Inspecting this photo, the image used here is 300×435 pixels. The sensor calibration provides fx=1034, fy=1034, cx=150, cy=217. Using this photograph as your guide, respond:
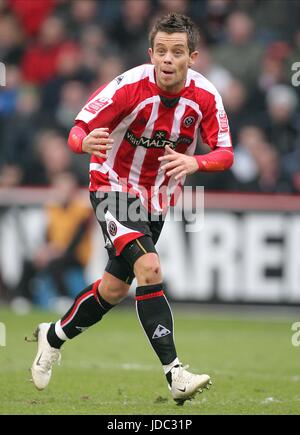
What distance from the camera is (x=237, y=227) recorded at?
41.1 ft

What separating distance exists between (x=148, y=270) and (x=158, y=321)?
0.33m

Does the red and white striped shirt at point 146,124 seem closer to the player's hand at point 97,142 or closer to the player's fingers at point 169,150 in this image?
the player's hand at point 97,142

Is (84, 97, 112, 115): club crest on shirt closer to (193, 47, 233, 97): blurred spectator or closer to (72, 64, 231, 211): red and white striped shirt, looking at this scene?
(72, 64, 231, 211): red and white striped shirt

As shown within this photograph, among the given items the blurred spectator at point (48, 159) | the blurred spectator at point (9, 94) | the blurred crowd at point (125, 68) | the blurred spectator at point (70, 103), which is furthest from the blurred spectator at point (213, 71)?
the blurred spectator at point (9, 94)

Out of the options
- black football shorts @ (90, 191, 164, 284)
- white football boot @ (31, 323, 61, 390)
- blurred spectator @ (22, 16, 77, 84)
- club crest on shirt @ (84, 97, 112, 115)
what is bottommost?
white football boot @ (31, 323, 61, 390)

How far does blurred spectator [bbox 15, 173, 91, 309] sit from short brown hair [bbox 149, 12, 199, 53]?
6259 mm

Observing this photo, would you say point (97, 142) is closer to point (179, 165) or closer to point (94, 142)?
point (94, 142)

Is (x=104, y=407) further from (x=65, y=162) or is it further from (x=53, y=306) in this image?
(x=65, y=162)

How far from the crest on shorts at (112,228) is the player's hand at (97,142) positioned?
560 millimetres

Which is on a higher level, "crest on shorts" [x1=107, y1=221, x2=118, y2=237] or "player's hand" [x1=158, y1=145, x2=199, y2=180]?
"player's hand" [x1=158, y1=145, x2=199, y2=180]

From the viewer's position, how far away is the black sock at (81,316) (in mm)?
7039

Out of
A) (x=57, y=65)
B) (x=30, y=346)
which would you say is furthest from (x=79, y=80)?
(x=30, y=346)

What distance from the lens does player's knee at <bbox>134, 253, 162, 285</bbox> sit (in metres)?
6.45

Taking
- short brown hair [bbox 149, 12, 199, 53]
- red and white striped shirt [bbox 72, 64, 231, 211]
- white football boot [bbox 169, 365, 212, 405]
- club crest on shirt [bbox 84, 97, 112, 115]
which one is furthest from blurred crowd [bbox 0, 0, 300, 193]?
white football boot [bbox 169, 365, 212, 405]
